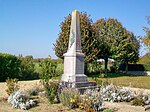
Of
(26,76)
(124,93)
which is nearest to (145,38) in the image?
(26,76)

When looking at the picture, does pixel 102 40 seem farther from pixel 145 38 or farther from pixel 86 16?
pixel 145 38

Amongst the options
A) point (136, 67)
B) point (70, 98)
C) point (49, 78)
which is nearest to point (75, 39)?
point (49, 78)

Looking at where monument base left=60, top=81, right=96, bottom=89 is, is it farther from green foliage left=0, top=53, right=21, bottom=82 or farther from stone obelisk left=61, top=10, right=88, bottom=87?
green foliage left=0, top=53, right=21, bottom=82

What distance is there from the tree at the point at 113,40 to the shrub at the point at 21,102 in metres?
21.6

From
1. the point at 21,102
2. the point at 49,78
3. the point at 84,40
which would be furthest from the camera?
the point at 84,40

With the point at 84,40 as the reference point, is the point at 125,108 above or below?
below

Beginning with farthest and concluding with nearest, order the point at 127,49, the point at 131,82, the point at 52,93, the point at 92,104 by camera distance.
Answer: the point at 127,49, the point at 131,82, the point at 52,93, the point at 92,104

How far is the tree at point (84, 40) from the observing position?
25.6m

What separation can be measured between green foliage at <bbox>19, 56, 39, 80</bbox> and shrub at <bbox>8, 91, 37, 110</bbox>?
13.9 m

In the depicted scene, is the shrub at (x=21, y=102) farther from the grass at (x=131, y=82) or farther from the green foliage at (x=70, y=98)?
the grass at (x=131, y=82)

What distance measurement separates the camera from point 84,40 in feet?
84.3

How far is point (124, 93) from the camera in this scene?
10.2 meters

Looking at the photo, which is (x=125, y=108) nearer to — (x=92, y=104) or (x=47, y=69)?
(x=92, y=104)

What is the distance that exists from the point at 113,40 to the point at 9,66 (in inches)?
596
